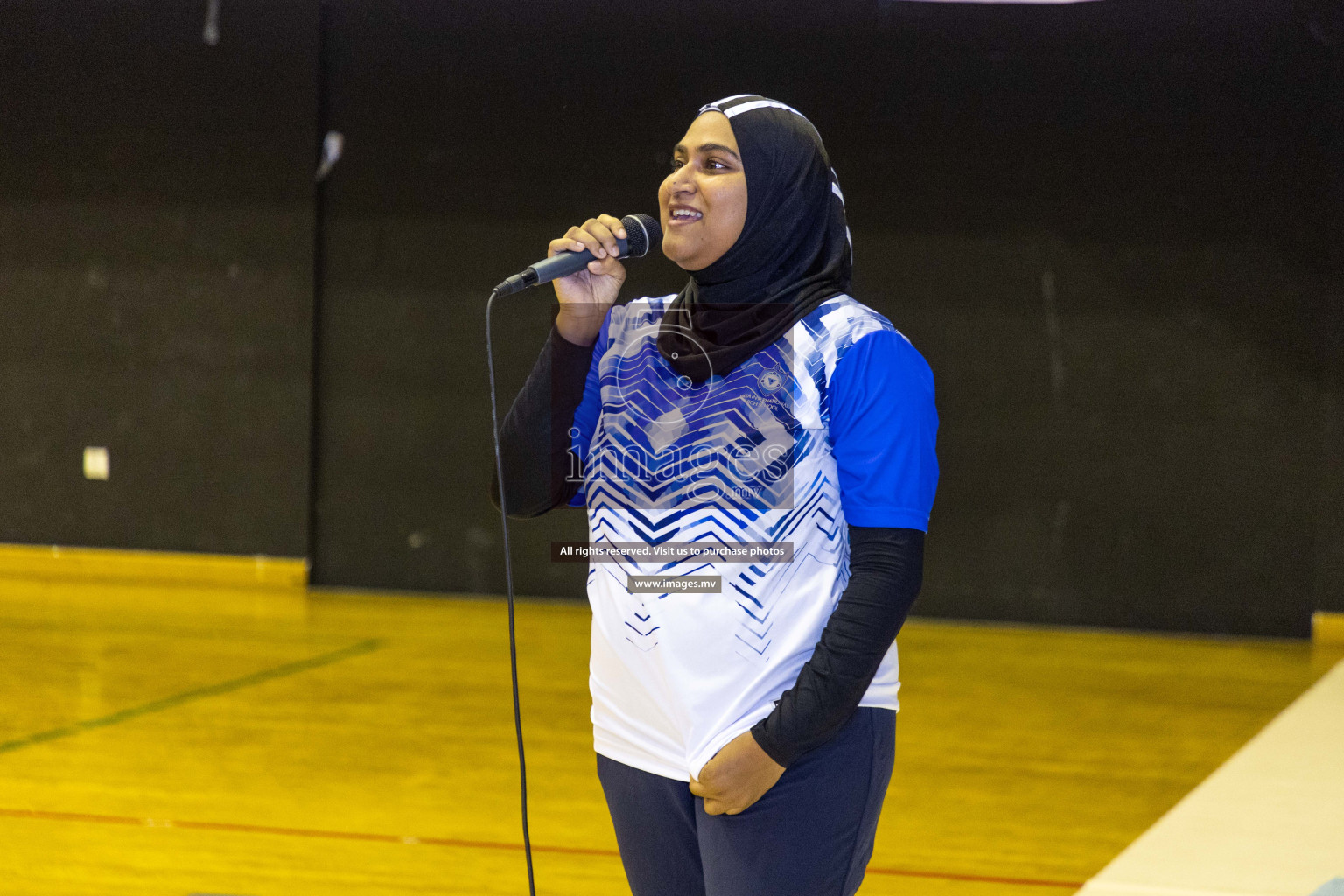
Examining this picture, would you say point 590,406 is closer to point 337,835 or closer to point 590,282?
point 590,282

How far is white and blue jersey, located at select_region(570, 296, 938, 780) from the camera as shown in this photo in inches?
47.1

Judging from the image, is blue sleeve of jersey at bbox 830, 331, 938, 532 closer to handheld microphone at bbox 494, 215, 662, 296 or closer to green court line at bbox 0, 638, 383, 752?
handheld microphone at bbox 494, 215, 662, 296

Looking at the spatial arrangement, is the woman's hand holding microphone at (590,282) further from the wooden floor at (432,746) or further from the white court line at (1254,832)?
the white court line at (1254,832)

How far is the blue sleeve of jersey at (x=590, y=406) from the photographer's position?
4.56 feet

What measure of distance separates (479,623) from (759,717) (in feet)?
15.9

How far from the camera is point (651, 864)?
1279mm

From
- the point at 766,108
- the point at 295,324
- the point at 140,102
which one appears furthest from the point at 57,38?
the point at 766,108

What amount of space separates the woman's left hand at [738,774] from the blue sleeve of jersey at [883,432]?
213 mm

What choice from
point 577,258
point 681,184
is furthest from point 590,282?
point 681,184

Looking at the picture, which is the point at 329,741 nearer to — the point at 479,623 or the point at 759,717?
the point at 479,623

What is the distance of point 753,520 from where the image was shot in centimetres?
124

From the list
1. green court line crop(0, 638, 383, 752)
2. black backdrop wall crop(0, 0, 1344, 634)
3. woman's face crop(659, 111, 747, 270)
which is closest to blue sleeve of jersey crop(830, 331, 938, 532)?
woman's face crop(659, 111, 747, 270)

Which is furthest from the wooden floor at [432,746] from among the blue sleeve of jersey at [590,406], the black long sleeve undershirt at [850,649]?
the black long sleeve undershirt at [850,649]

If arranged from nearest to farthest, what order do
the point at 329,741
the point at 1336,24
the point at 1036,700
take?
the point at 329,741
the point at 1036,700
the point at 1336,24
